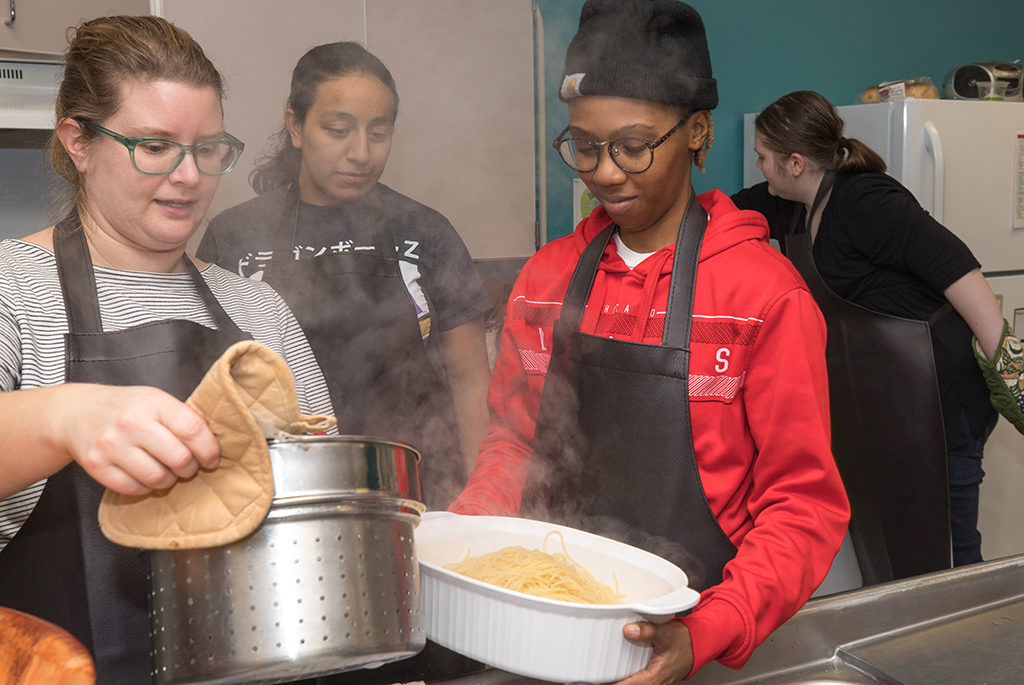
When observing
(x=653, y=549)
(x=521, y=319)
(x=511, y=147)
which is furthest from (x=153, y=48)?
(x=511, y=147)

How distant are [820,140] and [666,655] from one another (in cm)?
220

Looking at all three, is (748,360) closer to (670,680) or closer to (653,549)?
(653,549)

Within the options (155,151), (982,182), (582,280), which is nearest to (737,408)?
(582,280)

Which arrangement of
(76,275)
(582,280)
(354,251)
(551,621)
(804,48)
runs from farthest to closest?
(804,48) → (354,251) → (582,280) → (76,275) → (551,621)

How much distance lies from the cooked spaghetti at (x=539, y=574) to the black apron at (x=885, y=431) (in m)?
1.90

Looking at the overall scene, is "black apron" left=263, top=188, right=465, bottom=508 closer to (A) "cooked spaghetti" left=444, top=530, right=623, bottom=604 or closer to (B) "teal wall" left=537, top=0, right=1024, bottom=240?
(A) "cooked spaghetti" left=444, top=530, right=623, bottom=604

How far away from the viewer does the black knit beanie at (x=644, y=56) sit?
1.28 meters

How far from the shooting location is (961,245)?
8.49ft

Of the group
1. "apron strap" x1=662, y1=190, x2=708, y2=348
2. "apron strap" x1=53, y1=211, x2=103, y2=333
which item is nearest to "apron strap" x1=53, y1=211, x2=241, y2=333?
"apron strap" x1=53, y1=211, x2=103, y2=333

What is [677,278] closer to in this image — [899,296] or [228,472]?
[228,472]

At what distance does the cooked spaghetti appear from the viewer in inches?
39.5

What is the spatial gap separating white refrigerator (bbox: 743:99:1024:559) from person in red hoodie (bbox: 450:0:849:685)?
2.07 m

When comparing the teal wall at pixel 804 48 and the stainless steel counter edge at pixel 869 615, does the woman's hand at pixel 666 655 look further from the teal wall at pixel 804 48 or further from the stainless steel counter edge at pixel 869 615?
the teal wall at pixel 804 48

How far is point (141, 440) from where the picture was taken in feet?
2.28
